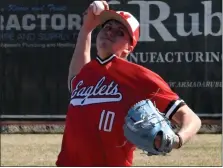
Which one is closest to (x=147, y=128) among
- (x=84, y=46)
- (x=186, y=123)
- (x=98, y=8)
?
(x=186, y=123)

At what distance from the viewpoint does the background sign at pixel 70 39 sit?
12234mm

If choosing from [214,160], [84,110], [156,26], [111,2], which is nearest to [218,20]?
[156,26]

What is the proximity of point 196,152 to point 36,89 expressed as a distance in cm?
355

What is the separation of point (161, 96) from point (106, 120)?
28 cm

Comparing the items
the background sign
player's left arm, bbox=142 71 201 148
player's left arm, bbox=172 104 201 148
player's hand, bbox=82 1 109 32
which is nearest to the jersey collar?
player's left arm, bbox=142 71 201 148

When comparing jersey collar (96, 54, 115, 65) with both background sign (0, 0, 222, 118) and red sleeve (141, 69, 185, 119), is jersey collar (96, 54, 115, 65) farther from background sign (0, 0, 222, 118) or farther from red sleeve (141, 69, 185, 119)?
background sign (0, 0, 222, 118)

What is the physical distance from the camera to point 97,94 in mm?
3535

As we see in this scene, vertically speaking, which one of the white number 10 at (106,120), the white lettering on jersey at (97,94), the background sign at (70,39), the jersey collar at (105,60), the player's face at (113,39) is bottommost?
the background sign at (70,39)

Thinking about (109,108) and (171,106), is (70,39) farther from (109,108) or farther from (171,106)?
(171,106)

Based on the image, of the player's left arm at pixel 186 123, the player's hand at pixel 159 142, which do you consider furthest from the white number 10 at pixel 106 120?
the player's hand at pixel 159 142

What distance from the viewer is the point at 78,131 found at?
355 cm

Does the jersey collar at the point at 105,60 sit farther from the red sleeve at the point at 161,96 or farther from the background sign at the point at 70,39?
the background sign at the point at 70,39

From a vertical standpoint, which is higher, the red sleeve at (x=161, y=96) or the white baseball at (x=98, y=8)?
the white baseball at (x=98, y=8)

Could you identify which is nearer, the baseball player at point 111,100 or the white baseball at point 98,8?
the baseball player at point 111,100
